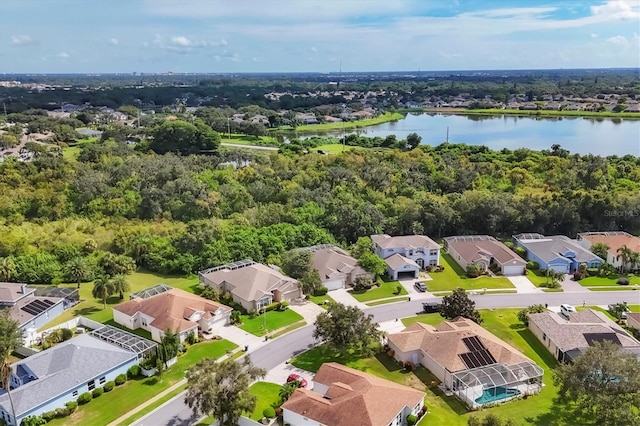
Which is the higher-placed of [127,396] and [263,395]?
[263,395]

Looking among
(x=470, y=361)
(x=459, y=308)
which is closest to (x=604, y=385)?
(x=470, y=361)

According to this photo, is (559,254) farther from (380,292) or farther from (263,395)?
(263,395)

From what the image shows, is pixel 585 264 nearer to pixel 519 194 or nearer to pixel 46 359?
pixel 519 194

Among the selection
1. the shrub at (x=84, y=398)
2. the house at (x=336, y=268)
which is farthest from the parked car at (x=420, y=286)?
the shrub at (x=84, y=398)

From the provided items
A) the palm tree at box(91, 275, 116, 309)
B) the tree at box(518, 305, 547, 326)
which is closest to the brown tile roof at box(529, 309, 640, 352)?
the tree at box(518, 305, 547, 326)

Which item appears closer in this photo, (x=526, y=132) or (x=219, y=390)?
(x=219, y=390)

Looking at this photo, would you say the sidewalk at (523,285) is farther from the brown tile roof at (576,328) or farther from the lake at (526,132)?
the lake at (526,132)

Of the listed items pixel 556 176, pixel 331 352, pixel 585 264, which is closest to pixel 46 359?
pixel 331 352
